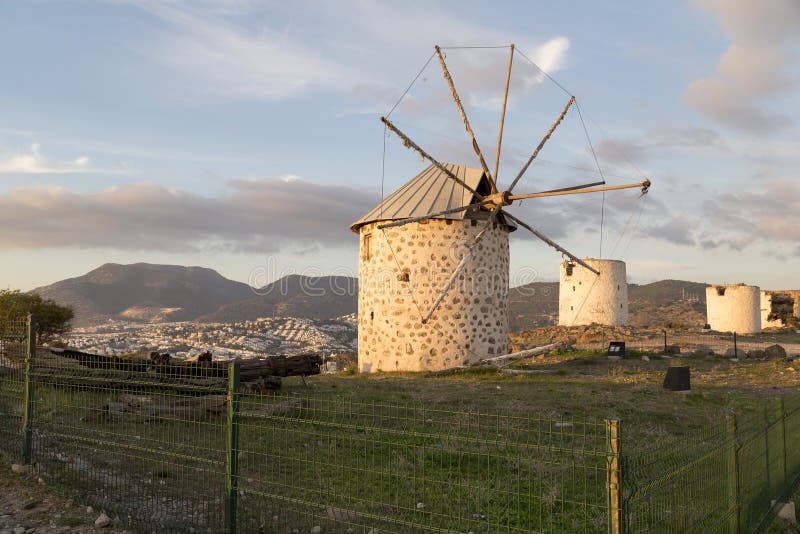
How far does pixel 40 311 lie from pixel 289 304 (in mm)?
79217

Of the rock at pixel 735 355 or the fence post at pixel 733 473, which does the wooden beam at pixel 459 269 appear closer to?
the rock at pixel 735 355

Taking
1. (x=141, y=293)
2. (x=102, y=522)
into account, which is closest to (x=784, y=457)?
(x=102, y=522)

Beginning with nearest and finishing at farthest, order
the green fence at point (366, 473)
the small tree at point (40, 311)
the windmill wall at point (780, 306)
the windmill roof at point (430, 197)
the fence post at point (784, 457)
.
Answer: the green fence at point (366, 473)
the fence post at point (784, 457)
the windmill roof at point (430, 197)
the small tree at point (40, 311)
the windmill wall at point (780, 306)

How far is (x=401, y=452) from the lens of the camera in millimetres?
9680

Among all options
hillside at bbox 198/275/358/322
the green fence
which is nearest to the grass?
the green fence

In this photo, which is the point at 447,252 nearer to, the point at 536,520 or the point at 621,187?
the point at 621,187

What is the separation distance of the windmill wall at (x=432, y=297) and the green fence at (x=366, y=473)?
1022 cm

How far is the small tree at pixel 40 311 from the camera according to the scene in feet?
95.0

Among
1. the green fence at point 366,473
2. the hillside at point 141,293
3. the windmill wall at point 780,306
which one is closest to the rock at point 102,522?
the green fence at point 366,473

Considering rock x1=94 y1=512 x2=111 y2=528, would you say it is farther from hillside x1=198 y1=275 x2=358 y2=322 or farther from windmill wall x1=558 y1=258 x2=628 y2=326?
hillside x1=198 y1=275 x2=358 y2=322

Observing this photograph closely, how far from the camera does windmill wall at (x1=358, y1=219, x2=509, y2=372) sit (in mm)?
21125

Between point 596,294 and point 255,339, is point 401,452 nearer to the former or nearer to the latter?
point 596,294

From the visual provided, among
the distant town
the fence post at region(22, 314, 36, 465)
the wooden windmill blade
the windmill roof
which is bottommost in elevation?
the distant town

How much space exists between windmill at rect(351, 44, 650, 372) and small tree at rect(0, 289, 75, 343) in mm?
17083
